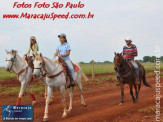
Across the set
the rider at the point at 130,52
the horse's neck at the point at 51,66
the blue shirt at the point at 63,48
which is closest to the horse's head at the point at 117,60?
the rider at the point at 130,52

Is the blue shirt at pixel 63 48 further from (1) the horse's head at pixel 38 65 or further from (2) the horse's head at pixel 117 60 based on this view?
(2) the horse's head at pixel 117 60

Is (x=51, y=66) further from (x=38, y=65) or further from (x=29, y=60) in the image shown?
(x=29, y=60)

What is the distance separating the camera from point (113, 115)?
9148 millimetres

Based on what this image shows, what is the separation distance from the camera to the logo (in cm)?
853

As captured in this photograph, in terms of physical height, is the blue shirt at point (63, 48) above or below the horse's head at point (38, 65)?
above

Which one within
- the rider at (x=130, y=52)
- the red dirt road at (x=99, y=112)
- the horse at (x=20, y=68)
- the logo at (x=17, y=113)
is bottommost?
the red dirt road at (x=99, y=112)

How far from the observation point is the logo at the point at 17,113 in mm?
8531

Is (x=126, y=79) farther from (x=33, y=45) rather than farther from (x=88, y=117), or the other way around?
(x=33, y=45)

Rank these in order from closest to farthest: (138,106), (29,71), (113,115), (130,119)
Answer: (130,119) < (113,115) < (138,106) < (29,71)

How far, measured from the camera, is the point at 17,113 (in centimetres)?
872

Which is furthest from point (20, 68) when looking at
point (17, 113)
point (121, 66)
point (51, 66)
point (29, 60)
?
point (121, 66)

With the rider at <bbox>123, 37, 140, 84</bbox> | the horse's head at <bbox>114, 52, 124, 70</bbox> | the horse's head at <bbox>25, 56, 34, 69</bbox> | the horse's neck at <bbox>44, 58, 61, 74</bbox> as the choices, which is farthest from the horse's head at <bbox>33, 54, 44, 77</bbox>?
the rider at <bbox>123, 37, 140, 84</bbox>

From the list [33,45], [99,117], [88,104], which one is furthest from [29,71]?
[99,117]

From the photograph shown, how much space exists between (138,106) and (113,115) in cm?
198
